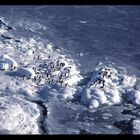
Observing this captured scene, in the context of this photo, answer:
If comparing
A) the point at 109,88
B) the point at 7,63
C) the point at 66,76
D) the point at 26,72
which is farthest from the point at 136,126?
the point at 7,63

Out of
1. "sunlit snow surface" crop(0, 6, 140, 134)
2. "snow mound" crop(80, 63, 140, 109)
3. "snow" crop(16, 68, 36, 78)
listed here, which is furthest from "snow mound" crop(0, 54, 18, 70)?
"snow mound" crop(80, 63, 140, 109)

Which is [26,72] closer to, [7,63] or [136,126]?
[7,63]

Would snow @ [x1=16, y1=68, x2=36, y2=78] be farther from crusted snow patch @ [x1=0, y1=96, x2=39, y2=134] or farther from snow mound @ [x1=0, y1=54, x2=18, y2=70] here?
crusted snow patch @ [x1=0, y1=96, x2=39, y2=134]

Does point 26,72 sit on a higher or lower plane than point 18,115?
higher

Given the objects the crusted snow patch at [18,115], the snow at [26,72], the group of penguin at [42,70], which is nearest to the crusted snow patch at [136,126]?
the crusted snow patch at [18,115]

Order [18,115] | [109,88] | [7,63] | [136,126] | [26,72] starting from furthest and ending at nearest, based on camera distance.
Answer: [7,63] < [26,72] < [109,88] < [136,126] < [18,115]

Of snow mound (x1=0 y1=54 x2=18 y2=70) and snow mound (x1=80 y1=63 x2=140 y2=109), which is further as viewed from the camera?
snow mound (x1=0 y1=54 x2=18 y2=70)

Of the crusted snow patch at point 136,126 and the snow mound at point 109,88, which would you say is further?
the snow mound at point 109,88

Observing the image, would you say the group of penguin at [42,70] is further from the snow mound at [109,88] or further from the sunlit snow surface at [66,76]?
the snow mound at [109,88]

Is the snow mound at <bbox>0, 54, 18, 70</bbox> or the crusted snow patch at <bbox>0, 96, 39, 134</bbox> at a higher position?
the snow mound at <bbox>0, 54, 18, 70</bbox>
